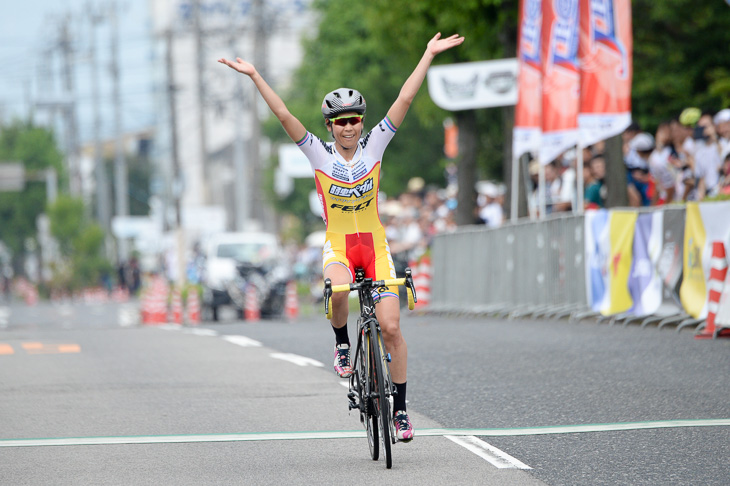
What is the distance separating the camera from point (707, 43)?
29.7m

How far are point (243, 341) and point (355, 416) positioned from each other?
7.09 metres

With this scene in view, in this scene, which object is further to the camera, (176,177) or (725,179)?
(176,177)

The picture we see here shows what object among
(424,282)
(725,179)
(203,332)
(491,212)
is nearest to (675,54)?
(491,212)

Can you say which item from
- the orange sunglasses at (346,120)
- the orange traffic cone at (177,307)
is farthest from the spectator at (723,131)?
the orange traffic cone at (177,307)

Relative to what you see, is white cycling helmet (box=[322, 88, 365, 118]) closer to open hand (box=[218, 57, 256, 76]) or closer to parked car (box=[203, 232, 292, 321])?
open hand (box=[218, 57, 256, 76])

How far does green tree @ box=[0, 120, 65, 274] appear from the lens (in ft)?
297

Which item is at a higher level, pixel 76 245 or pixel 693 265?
pixel 693 265

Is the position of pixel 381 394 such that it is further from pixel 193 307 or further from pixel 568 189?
pixel 193 307

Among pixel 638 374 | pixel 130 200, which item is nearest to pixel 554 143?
pixel 638 374

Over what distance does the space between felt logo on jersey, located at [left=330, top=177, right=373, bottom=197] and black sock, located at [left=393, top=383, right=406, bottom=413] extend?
114 cm

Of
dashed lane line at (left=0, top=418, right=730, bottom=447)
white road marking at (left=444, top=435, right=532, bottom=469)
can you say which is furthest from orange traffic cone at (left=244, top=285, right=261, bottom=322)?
white road marking at (left=444, top=435, right=532, bottom=469)

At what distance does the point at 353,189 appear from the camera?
7.73 m

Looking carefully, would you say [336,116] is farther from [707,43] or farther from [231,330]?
[707,43]

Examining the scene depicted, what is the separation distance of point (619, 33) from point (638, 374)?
811 cm
